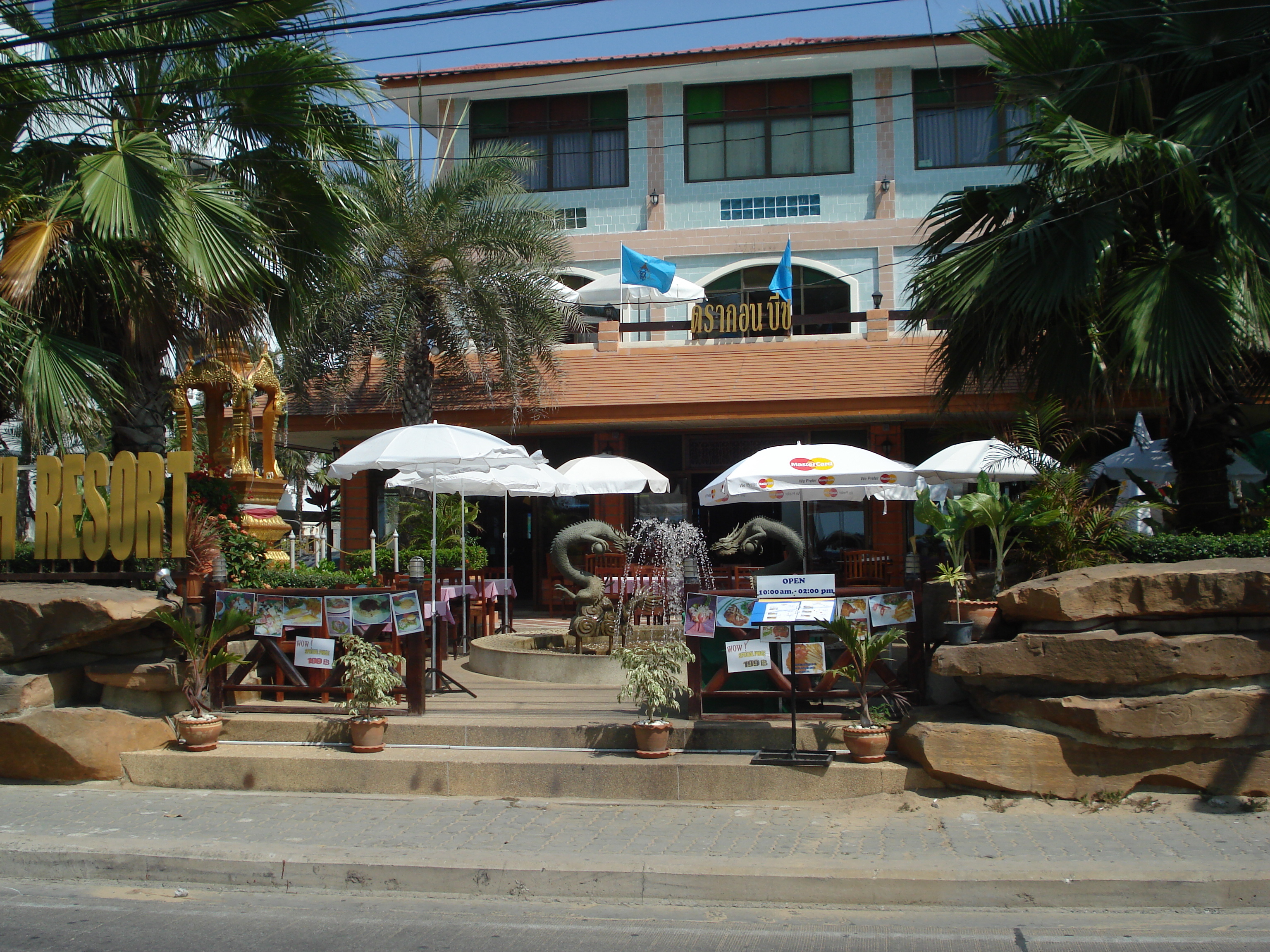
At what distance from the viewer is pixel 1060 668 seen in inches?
285

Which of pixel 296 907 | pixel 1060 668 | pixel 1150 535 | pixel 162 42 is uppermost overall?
pixel 162 42

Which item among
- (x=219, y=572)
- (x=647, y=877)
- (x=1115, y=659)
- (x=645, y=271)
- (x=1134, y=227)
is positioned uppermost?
(x=645, y=271)

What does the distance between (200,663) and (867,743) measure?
17.6 ft

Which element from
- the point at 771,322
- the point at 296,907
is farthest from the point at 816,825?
the point at 771,322

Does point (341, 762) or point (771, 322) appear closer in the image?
point (341, 762)

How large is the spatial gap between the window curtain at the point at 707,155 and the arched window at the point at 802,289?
2.29 m

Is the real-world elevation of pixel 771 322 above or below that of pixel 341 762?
above

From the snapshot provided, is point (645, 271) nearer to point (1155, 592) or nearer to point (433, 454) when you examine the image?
point (433, 454)

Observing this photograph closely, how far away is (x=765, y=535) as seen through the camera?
1206 centimetres

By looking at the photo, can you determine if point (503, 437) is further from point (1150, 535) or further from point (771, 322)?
point (1150, 535)

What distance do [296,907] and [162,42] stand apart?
825 cm

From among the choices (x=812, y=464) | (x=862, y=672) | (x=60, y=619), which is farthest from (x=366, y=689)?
(x=812, y=464)

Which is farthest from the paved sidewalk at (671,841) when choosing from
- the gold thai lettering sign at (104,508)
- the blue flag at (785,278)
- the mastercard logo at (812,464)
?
the blue flag at (785,278)

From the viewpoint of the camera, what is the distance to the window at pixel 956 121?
888 inches
